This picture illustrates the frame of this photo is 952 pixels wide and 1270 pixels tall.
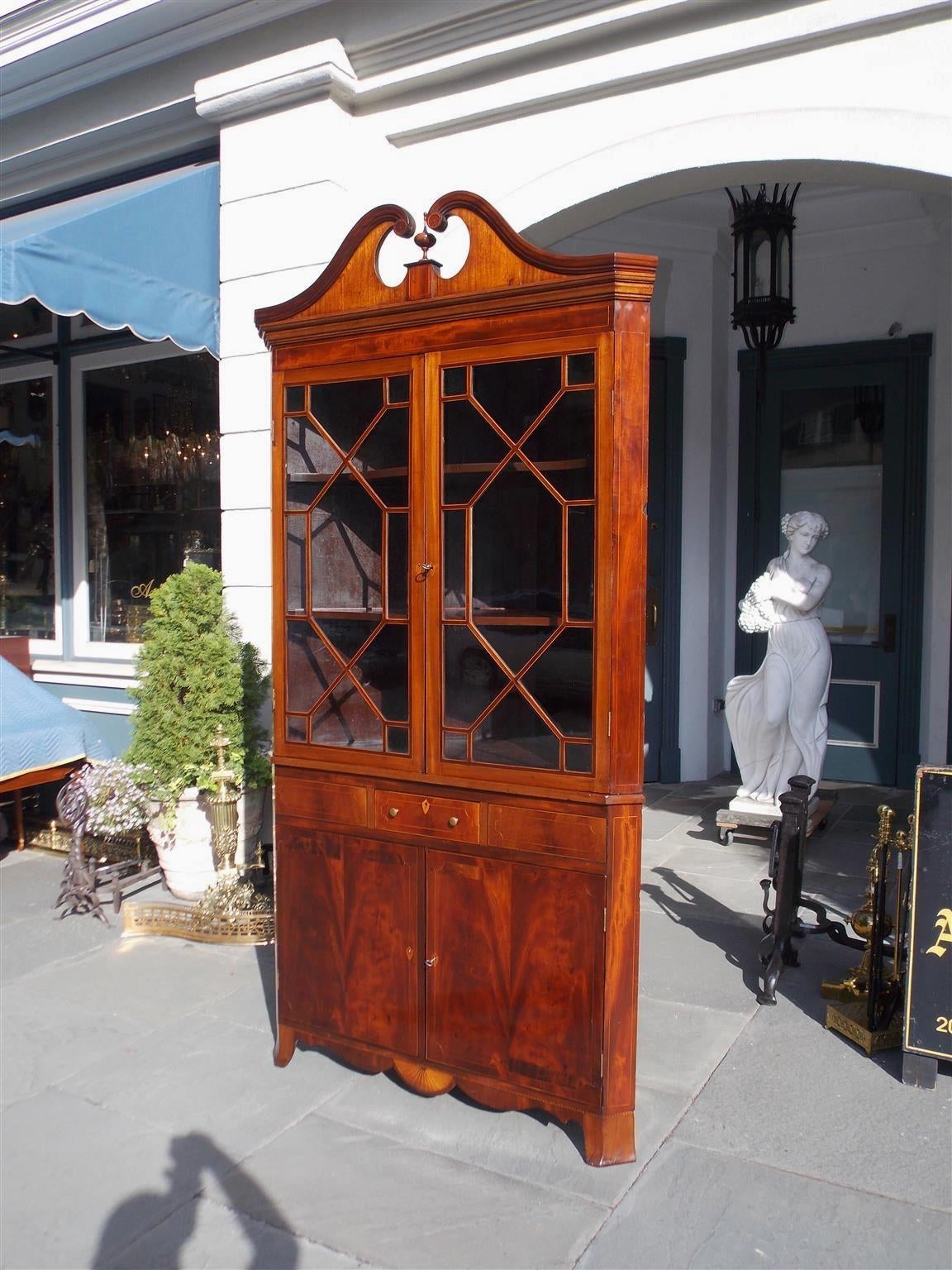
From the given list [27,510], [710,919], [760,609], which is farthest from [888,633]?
[27,510]

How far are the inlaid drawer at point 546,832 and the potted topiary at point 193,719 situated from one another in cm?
217

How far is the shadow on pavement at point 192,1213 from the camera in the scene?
8.05ft

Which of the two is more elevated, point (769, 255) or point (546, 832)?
point (769, 255)

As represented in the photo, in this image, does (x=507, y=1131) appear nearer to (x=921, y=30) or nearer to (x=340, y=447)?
(x=340, y=447)

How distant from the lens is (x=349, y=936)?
3143mm

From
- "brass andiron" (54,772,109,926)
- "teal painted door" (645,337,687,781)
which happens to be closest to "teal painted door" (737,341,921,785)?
"teal painted door" (645,337,687,781)

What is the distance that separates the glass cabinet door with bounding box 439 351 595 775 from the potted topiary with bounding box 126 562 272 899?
6.96 ft

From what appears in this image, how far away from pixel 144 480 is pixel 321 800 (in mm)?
4034

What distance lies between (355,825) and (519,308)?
1.62 metres

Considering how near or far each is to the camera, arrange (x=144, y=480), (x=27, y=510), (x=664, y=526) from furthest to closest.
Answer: (x=27, y=510) → (x=664, y=526) → (x=144, y=480)

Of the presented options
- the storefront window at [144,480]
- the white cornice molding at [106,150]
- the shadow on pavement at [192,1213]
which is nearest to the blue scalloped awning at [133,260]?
the white cornice molding at [106,150]

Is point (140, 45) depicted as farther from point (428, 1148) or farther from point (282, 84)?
point (428, 1148)

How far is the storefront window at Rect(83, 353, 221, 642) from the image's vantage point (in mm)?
6234

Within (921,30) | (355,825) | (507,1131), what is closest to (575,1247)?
(507,1131)
